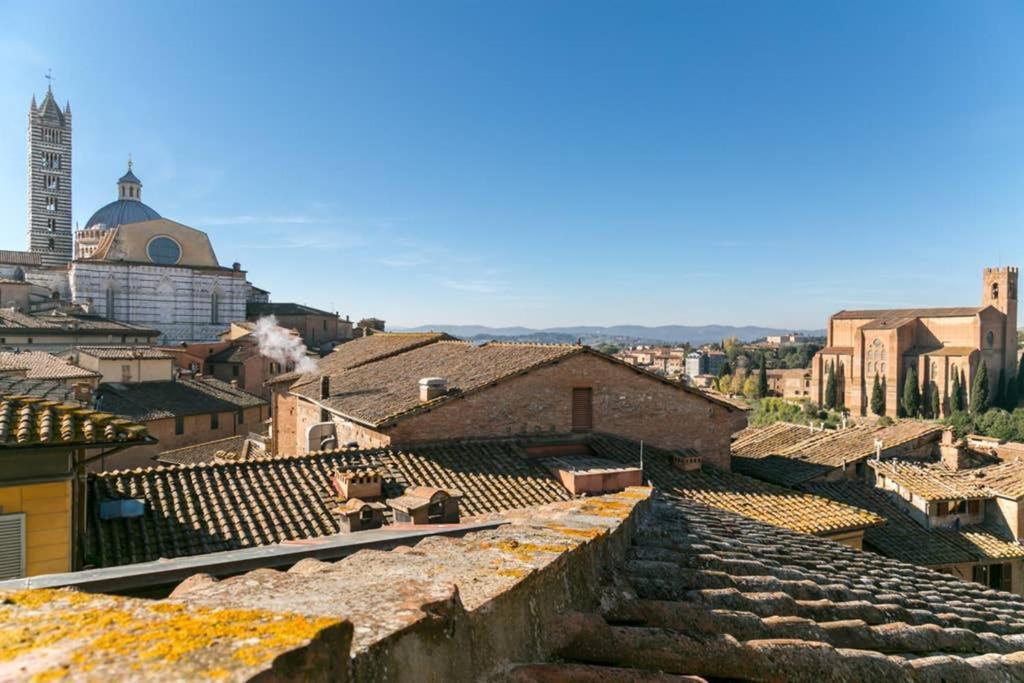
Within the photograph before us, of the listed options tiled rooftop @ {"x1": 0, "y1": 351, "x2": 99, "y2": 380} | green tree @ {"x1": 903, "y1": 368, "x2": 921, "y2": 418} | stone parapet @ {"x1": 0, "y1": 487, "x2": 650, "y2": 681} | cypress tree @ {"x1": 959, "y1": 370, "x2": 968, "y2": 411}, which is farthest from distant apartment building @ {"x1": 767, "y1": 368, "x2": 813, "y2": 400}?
stone parapet @ {"x1": 0, "y1": 487, "x2": 650, "y2": 681}

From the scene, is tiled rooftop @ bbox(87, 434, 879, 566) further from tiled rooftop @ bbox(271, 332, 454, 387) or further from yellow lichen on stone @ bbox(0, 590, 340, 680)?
tiled rooftop @ bbox(271, 332, 454, 387)

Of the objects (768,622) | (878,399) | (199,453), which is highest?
(768,622)

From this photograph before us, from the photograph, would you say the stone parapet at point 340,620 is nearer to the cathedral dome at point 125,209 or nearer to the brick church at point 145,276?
the brick church at point 145,276

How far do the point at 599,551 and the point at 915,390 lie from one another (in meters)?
102

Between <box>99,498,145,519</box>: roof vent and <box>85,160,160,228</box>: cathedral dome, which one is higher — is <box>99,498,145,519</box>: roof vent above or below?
below

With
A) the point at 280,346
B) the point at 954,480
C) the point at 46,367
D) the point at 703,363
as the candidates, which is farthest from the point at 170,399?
the point at 703,363

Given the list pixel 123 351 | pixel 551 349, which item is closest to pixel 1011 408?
pixel 551 349

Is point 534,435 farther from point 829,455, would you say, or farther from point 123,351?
point 123,351

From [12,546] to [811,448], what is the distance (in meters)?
20.2

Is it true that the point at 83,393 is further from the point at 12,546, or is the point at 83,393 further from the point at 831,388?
the point at 831,388

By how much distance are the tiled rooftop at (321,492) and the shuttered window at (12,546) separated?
1.53 m

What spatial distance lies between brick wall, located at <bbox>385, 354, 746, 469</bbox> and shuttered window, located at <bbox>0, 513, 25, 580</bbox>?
7.44 meters

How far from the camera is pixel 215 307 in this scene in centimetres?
6141

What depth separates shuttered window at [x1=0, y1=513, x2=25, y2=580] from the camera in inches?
292
